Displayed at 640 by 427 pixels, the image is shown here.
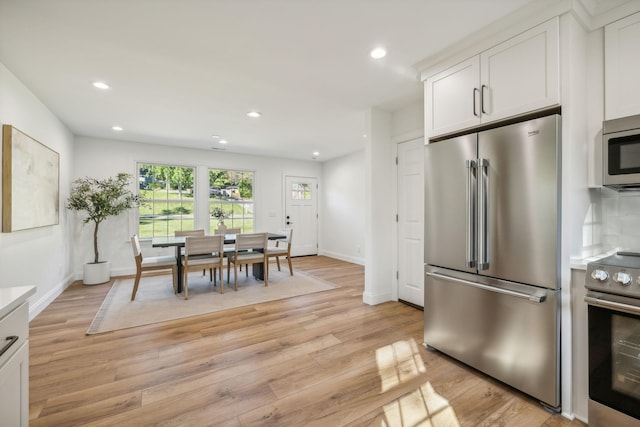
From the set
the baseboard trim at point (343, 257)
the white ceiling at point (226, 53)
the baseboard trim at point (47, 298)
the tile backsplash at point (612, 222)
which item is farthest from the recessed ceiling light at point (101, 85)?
the baseboard trim at point (343, 257)

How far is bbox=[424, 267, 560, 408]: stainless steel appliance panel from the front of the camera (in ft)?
5.55

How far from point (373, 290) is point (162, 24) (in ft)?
11.0

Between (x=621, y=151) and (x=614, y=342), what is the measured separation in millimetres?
1081

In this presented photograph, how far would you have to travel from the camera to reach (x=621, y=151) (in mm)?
1646

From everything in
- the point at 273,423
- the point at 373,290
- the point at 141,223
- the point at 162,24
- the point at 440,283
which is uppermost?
the point at 162,24

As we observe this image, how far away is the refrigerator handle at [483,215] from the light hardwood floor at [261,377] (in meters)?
0.89

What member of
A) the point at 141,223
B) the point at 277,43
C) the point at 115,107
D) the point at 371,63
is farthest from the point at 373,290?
the point at 141,223

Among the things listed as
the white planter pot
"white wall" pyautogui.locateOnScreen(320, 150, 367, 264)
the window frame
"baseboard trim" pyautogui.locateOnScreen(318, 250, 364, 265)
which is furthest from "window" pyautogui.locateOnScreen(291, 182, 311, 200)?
the white planter pot

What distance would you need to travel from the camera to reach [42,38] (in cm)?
215

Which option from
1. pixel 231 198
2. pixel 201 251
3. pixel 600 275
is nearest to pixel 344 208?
pixel 231 198

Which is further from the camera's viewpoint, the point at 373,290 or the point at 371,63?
the point at 373,290

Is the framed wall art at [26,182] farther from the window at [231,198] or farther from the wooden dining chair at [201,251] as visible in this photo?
the window at [231,198]

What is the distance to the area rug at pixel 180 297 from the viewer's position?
3166 millimetres

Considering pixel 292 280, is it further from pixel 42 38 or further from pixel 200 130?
pixel 42 38
